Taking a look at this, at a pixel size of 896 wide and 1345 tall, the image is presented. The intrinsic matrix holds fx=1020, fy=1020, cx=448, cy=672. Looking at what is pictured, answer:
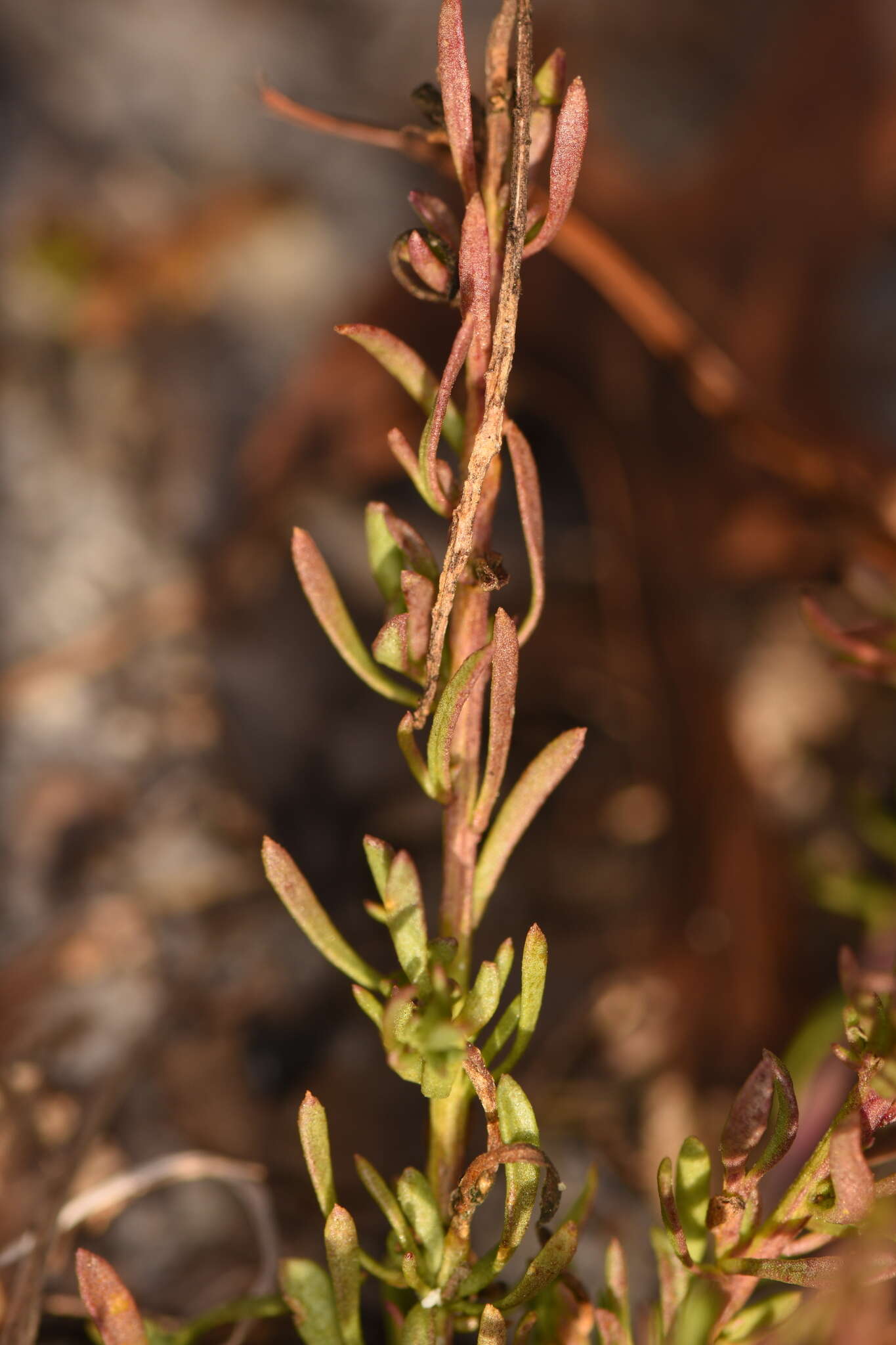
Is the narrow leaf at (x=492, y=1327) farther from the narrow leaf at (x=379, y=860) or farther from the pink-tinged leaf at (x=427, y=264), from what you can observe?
the pink-tinged leaf at (x=427, y=264)

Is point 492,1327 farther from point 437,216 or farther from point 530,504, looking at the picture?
point 437,216

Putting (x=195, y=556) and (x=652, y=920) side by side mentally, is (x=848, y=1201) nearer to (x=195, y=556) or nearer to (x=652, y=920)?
(x=652, y=920)

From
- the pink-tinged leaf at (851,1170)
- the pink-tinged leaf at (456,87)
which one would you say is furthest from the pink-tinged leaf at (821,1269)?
the pink-tinged leaf at (456,87)

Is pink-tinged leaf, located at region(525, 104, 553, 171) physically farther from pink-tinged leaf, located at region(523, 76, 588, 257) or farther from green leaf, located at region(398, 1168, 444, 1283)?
green leaf, located at region(398, 1168, 444, 1283)

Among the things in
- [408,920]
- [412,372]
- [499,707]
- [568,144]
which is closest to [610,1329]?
[408,920]

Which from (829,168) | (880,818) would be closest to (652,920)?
(880,818)
